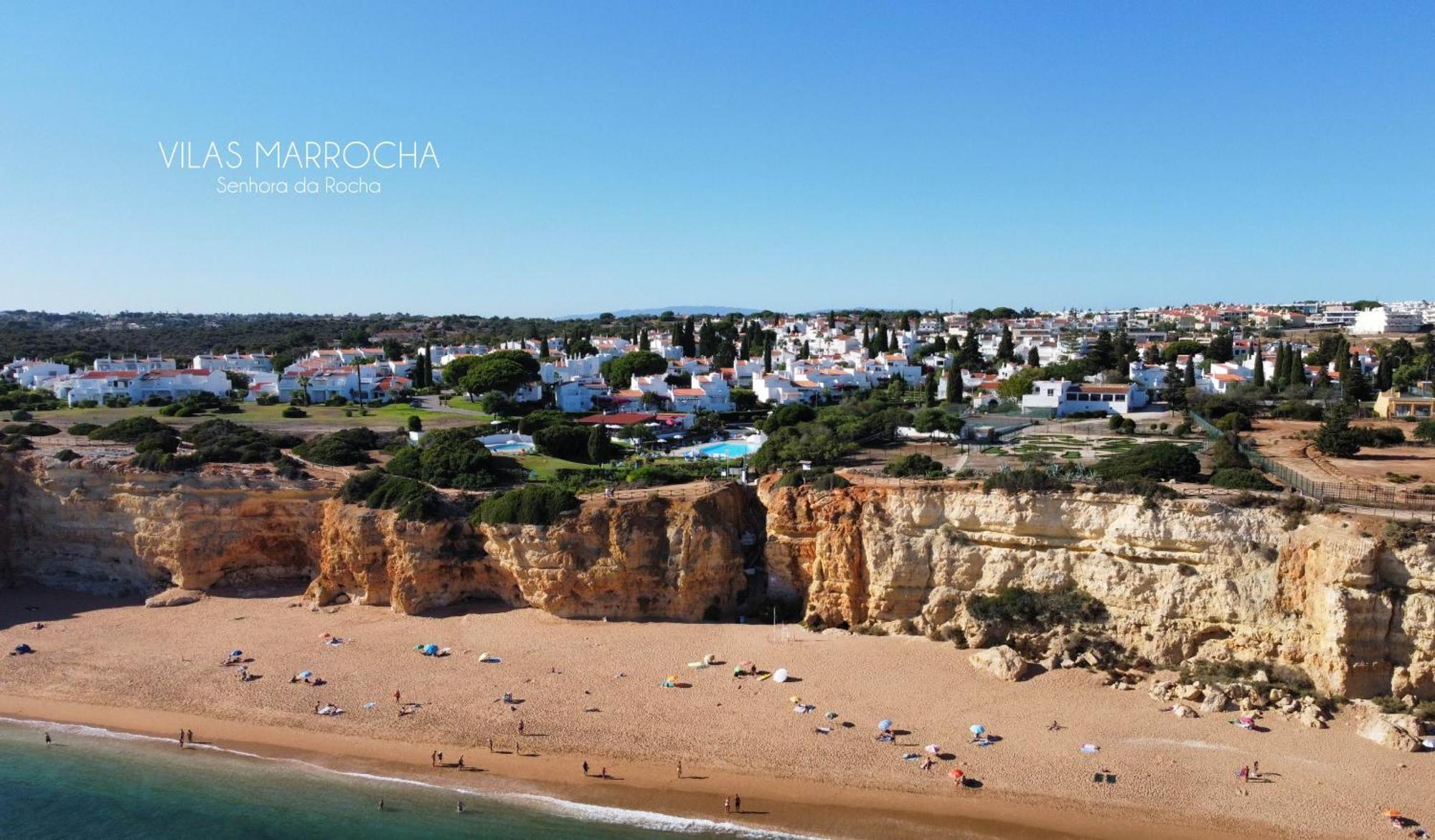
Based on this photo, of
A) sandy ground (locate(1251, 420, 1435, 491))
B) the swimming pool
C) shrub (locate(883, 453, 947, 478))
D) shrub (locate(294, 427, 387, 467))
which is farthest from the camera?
the swimming pool

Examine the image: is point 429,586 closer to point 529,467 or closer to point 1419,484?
point 529,467

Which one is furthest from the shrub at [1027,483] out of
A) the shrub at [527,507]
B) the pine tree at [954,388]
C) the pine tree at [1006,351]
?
the pine tree at [1006,351]

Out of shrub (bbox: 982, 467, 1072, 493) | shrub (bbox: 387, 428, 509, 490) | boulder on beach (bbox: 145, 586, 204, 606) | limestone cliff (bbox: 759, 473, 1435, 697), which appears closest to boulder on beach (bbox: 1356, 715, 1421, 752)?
limestone cliff (bbox: 759, 473, 1435, 697)

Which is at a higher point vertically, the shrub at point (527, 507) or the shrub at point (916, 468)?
the shrub at point (916, 468)

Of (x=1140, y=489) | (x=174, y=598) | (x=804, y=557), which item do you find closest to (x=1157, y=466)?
(x=1140, y=489)

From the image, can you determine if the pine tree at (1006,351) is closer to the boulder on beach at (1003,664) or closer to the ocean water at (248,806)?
the boulder on beach at (1003,664)

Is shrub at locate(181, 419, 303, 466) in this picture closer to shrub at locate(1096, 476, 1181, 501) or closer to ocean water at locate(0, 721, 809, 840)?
ocean water at locate(0, 721, 809, 840)
